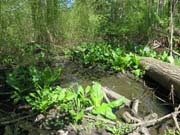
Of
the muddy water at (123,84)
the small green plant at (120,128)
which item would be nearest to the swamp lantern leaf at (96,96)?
the small green plant at (120,128)

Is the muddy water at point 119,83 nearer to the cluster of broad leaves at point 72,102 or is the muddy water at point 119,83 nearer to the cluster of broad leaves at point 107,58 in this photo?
the cluster of broad leaves at point 107,58

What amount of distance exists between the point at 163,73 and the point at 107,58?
2.18 meters

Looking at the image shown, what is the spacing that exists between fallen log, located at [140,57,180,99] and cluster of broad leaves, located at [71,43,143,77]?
0.76 ft

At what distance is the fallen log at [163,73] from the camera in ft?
18.4

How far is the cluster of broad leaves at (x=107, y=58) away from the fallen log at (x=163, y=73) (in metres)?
0.23

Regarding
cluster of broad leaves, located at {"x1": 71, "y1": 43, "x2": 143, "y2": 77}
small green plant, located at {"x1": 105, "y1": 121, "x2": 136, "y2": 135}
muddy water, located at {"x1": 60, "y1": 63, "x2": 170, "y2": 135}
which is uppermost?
cluster of broad leaves, located at {"x1": 71, "y1": 43, "x2": 143, "y2": 77}

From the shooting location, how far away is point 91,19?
35.5ft

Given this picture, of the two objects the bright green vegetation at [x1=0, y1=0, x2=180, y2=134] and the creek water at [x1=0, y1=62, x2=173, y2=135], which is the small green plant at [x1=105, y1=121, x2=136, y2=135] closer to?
the bright green vegetation at [x1=0, y1=0, x2=180, y2=134]

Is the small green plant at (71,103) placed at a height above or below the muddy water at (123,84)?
above

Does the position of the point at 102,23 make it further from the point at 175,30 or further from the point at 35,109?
the point at 35,109

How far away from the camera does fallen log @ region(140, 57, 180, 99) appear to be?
560 cm

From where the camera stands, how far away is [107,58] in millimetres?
8117

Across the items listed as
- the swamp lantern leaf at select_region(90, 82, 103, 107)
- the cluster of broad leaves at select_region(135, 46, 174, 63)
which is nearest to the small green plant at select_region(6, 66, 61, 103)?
the swamp lantern leaf at select_region(90, 82, 103, 107)

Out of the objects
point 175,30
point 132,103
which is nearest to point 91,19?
point 175,30
